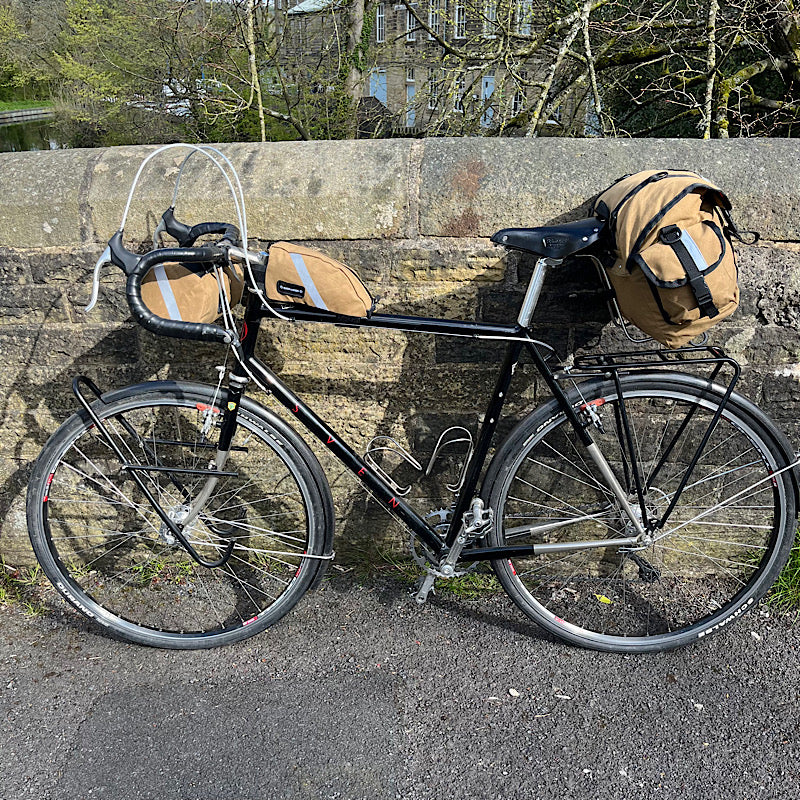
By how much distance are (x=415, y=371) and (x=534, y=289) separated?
1.93ft

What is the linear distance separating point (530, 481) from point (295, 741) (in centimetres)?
121

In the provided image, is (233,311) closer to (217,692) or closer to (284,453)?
(284,453)

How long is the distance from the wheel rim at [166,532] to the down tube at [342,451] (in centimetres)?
33

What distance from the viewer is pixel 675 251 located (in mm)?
1775

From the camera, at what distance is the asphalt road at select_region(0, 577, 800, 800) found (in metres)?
1.96

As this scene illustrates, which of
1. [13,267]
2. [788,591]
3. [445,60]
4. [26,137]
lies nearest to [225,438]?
[13,267]

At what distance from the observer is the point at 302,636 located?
2.50 m

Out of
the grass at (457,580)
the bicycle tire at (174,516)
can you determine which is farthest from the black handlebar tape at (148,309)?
the grass at (457,580)

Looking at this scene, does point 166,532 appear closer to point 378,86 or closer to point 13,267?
point 13,267

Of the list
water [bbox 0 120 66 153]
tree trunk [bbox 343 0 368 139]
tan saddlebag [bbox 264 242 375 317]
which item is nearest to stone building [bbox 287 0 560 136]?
tree trunk [bbox 343 0 368 139]

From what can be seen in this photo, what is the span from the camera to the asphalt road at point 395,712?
196 centimetres

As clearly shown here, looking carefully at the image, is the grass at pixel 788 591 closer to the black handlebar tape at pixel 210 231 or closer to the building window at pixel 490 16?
the black handlebar tape at pixel 210 231

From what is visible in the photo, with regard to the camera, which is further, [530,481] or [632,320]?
[530,481]

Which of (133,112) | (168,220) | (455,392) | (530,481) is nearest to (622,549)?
(530,481)
